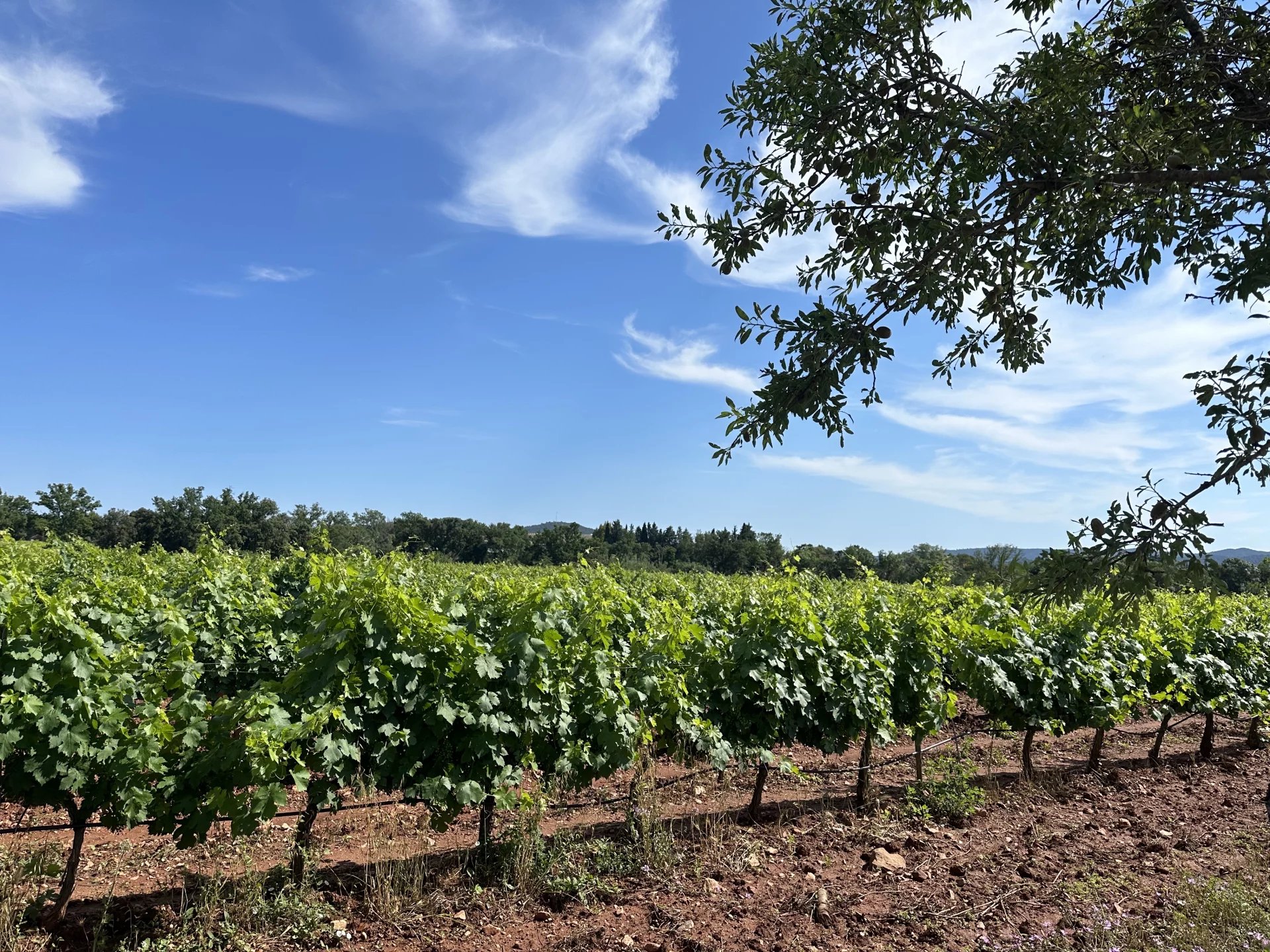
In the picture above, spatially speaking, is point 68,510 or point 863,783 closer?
point 863,783

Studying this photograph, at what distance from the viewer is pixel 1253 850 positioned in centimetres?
555

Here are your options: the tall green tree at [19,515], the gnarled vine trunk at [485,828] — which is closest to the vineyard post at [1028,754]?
the gnarled vine trunk at [485,828]

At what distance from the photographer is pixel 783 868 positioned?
500 cm

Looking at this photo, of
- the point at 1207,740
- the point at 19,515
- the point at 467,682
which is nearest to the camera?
the point at 467,682

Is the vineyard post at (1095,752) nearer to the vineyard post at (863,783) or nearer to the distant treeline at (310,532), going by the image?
the vineyard post at (863,783)

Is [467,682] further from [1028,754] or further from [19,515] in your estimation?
[19,515]

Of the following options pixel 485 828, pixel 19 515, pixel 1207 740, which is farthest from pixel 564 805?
pixel 19 515

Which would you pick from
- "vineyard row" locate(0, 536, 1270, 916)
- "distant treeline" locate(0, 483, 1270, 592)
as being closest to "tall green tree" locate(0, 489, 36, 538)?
"distant treeline" locate(0, 483, 1270, 592)

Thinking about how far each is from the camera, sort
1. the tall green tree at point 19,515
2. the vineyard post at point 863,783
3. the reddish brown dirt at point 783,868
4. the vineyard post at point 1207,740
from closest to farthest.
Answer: the reddish brown dirt at point 783,868
the vineyard post at point 863,783
the vineyard post at point 1207,740
the tall green tree at point 19,515

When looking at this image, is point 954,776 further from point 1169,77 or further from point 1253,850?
point 1169,77

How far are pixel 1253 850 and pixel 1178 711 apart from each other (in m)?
5.28

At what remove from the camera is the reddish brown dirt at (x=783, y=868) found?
4.03 metres

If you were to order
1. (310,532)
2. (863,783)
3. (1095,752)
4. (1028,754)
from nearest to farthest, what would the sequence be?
(863,783) → (1028,754) → (1095,752) → (310,532)

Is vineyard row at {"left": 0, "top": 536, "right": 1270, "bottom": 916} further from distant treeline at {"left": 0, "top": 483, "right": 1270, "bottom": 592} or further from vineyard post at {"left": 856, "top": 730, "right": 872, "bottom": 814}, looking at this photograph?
distant treeline at {"left": 0, "top": 483, "right": 1270, "bottom": 592}
